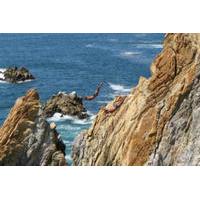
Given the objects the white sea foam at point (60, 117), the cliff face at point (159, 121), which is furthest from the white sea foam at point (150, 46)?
the white sea foam at point (60, 117)

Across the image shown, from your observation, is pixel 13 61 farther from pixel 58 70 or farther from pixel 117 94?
pixel 117 94

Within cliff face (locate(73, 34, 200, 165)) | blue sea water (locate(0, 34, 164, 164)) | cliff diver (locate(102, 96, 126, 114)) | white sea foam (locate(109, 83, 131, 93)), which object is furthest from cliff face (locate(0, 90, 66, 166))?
white sea foam (locate(109, 83, 131, 93))

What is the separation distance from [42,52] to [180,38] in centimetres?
379

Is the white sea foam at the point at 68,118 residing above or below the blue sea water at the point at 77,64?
below

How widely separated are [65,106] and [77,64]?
1250 mm

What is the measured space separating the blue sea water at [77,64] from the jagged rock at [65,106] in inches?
5.9

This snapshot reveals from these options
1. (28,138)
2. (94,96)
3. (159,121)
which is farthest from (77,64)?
(159,121)

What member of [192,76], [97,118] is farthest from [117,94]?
[192,76]

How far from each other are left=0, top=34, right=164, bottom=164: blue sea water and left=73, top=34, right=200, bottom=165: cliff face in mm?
286

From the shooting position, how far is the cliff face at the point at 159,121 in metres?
19.6

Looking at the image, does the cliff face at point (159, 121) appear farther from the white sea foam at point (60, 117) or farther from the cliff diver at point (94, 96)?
the white sea foam at point (60, 117)

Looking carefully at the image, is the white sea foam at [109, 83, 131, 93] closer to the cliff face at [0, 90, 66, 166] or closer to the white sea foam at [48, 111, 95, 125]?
the white sea foam at [48, 111, 95, 125]

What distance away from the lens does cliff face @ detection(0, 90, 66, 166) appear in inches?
773

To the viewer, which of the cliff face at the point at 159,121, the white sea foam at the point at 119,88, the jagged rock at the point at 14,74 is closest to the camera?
the cliff face at the point at 159,121
